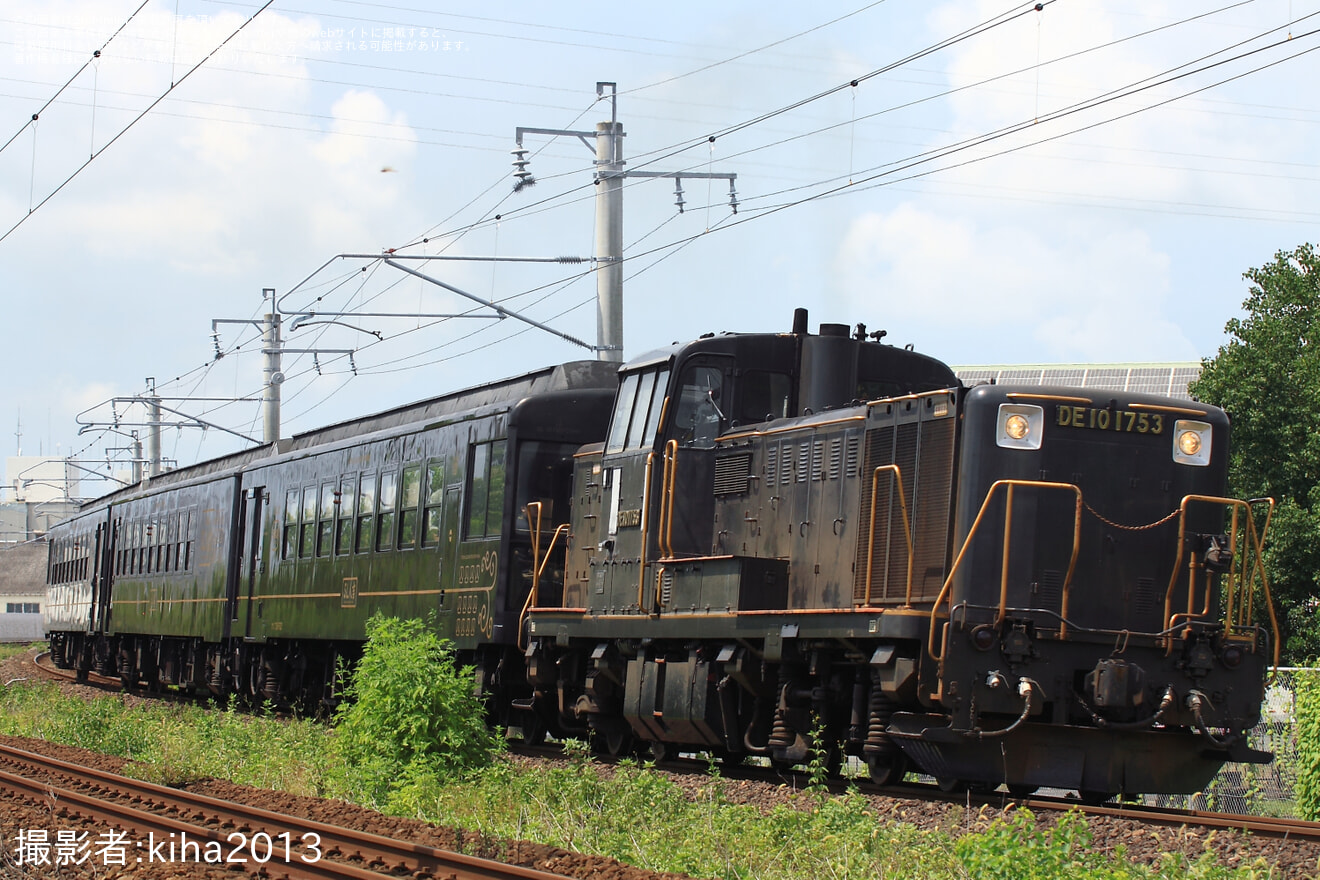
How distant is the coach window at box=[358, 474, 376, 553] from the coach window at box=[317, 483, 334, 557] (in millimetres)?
943

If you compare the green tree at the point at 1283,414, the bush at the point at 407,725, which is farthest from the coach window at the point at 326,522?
the green tree at the point at 1283,414

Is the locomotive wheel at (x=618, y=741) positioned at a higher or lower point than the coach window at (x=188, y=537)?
lower

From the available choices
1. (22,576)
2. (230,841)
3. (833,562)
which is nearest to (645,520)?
(833,562)

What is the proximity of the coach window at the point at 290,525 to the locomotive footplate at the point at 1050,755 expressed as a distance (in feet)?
41.2

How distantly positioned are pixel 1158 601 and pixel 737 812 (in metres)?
3.26

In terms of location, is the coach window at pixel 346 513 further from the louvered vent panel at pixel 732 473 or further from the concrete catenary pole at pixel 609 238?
the louvered vent panel at pixel 732 473

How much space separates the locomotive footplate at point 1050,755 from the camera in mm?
9703

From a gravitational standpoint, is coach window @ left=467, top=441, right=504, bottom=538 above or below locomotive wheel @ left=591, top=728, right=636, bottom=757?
above

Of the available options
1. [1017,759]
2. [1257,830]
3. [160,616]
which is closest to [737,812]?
[1017,759]

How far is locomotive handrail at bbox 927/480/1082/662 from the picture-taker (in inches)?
380

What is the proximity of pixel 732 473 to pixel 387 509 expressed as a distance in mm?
6492

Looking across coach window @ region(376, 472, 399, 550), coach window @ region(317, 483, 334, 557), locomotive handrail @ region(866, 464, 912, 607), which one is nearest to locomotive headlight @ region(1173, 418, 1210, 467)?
locomotive handrail @ region(866, 464, 912, 607)

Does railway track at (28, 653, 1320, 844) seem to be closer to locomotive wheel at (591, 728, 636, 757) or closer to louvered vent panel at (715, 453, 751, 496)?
locomotive wheel at (591, 728, 636, 757)

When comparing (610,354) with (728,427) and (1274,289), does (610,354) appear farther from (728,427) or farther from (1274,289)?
(1274,289)
